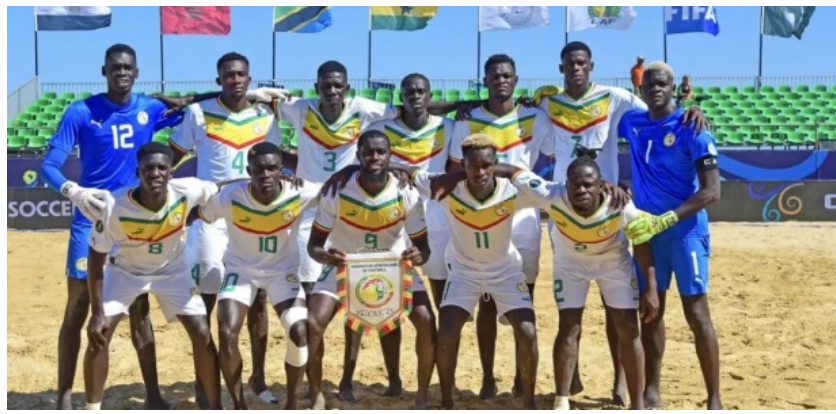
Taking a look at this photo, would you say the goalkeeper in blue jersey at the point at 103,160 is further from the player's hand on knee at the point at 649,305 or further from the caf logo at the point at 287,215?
the player's hand on knee at the point at 649,305

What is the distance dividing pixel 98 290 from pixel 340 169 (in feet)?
6.60

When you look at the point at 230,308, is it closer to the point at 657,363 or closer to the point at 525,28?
the point at 657,363

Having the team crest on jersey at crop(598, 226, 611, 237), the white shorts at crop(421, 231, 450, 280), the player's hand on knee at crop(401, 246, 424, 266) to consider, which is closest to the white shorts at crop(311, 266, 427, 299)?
the player's hand on knee at crop(401, 246, 424, 266)

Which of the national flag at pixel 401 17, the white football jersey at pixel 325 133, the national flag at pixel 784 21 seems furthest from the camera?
the national flag at pixel 784 21

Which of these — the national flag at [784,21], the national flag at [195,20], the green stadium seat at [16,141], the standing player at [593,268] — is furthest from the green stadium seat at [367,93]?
the standing player at [593,268]

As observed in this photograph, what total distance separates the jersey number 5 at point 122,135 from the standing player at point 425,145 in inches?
72.0

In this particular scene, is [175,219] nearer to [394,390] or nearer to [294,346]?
[294,346]

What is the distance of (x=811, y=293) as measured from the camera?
12.6 meters

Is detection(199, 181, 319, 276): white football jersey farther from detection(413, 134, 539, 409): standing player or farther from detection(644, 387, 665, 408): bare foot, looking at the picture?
detection(644, 387, 665, 408): bare foot

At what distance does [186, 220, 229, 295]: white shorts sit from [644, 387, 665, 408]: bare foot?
11.1 feet

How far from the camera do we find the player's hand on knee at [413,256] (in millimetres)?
6898

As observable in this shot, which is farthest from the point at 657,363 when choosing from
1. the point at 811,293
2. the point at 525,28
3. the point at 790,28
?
the point at 790,28

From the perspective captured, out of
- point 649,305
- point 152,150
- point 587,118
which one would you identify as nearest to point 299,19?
point 587,118

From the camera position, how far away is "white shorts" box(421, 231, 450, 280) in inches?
305
